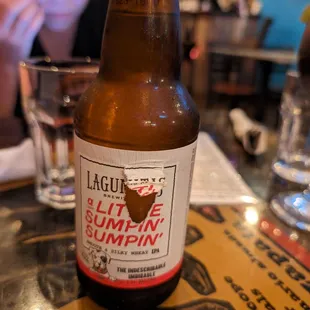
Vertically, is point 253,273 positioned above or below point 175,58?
below

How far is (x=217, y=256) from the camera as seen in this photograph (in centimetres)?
44

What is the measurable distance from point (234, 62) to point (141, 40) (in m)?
2.95

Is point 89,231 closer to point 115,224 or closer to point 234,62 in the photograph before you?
point 115,224

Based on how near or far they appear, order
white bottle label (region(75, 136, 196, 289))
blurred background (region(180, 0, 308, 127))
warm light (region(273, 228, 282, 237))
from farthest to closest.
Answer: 1. blurred background (region(180, 0, 308, 127))
2. warm light (region(273, 228, 282, 237))
3. white bottle label (region(75, 136, 196, 289))

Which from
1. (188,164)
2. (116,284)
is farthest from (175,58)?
(116,284)

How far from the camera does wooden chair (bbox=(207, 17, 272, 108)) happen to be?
120 inches

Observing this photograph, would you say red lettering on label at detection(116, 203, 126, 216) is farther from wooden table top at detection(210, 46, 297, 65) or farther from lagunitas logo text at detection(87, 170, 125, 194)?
wooden table top at detection(210, 46, 297, 65)

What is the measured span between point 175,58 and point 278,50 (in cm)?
325

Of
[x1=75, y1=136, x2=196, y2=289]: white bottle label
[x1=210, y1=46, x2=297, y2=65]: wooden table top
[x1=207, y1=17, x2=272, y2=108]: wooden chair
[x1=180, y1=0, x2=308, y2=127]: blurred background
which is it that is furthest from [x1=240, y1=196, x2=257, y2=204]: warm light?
[x1=180, y1=0, x2=308, y2=127]: blurred background

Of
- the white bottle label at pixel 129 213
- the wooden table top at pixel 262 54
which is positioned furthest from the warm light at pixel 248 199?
the wooden table top at pixel 262 54

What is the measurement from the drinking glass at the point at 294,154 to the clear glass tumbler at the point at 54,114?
0.31 metres

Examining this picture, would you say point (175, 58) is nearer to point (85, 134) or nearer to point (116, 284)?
point (85, 134)

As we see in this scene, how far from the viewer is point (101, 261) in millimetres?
343

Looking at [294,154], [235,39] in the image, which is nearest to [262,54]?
[235,39]
